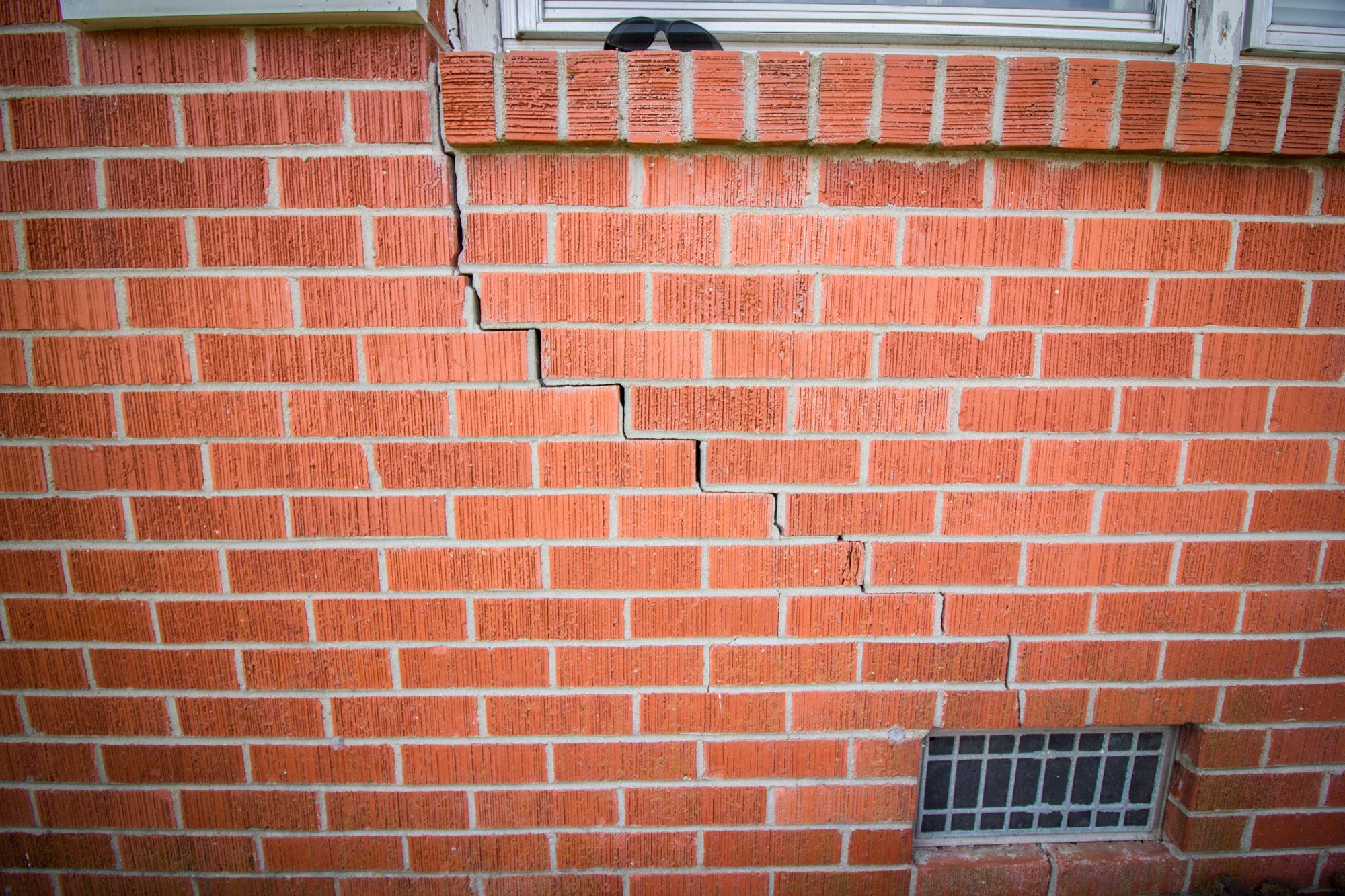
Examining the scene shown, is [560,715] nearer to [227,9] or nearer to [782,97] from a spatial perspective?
[782,97]

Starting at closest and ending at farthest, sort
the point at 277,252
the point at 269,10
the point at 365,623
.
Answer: the point at 269,10
the point at 277,252
the point at 365,623

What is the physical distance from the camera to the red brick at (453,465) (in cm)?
141

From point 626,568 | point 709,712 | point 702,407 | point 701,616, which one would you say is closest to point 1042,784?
point 709,712

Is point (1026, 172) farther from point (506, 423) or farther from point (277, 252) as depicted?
point (277, 252)

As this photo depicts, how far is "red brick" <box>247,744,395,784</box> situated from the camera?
4.99 ft

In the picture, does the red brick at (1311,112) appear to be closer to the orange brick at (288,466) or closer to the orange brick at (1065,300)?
the orange brick at (1065,300)

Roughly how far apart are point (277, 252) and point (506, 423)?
2.01 ft

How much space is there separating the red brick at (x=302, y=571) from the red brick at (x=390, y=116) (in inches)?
36.0

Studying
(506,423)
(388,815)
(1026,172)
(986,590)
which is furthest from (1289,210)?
(388,815)

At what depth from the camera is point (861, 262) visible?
1.38m

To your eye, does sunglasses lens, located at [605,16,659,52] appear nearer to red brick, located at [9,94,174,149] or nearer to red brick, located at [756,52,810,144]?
red brick, located at [756,52,810,144]

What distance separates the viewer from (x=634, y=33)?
1.42 metres

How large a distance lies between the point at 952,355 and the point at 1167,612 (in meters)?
0.85

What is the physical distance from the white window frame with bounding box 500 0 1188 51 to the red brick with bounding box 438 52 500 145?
302mm
